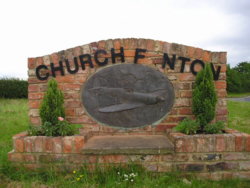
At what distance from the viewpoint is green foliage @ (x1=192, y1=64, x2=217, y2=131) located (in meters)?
3.06

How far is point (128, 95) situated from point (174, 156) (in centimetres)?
124

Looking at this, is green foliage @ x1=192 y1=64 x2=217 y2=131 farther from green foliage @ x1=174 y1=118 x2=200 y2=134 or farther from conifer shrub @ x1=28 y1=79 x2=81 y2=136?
conifer shrub @ x1=28 y1=79 x2=81 y2=136

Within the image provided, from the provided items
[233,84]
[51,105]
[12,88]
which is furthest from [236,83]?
[51,105]

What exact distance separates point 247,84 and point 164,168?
1564 inches

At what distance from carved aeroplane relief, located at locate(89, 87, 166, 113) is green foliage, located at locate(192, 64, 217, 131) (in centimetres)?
59

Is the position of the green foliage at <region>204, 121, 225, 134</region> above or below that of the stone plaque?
below

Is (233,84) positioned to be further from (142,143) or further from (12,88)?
(142,143)

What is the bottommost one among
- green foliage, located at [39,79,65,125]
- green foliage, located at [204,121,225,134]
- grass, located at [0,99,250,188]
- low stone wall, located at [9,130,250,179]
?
grass, located at [0,99,250,188]

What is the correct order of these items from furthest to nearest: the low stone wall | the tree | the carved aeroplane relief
Result: the tree, the carved aeroplane relief, the low stone wall

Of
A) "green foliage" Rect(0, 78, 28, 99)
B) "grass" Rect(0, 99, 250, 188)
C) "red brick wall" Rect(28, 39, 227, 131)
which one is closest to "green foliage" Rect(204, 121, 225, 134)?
"red brick wall" Rect(28, 39, 227, 131)

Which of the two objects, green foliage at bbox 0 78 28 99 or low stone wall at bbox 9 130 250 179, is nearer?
low stone wall at bbox 9 130 250 179

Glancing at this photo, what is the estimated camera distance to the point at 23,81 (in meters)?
15.8

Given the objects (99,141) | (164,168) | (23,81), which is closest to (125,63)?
(99,141)

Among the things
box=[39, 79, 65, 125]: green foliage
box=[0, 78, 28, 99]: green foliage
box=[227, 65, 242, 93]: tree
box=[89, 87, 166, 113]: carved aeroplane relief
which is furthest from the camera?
box=[227, 65, 242, 93]: tree
